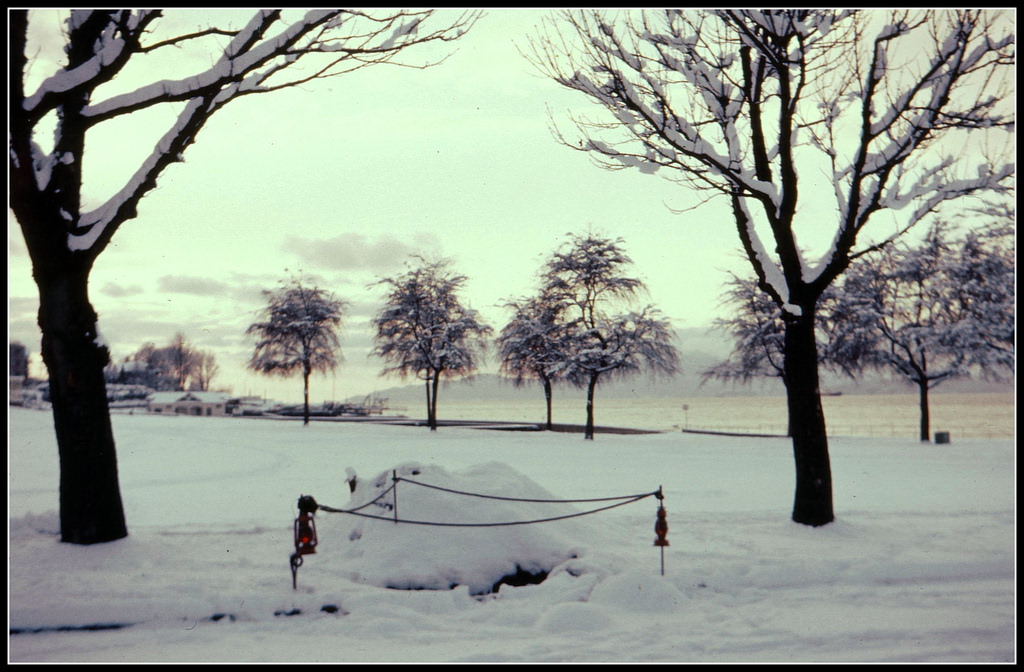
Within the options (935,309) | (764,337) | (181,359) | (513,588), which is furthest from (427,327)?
(181,359)

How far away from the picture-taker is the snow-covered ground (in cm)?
537

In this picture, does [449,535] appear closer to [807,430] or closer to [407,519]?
[407,519]

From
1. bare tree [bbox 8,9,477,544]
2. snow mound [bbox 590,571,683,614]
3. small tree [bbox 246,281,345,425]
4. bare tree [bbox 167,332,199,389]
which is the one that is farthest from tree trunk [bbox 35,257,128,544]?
bare tree [bbox 167,332,199,389]

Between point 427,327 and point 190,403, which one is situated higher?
point 427,327

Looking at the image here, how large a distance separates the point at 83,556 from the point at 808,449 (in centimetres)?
938

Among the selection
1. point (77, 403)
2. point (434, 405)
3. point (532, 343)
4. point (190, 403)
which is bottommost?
point (190, 403)

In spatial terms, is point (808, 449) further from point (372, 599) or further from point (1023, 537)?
point (372, 599)

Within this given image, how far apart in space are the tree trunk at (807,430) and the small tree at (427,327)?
27086 millimetres

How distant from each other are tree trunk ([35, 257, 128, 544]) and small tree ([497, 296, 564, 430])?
25082 millimetres

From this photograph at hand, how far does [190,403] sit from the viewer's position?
287 feet

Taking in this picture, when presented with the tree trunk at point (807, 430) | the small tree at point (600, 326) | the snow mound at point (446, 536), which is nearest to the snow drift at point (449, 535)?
the snow mound at point (446, 536)

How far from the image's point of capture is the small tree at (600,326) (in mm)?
31031

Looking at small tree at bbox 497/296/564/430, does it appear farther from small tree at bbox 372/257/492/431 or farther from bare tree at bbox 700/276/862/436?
bare tree at bbox 700/276/862/436

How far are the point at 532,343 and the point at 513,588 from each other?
27625 millimetres
